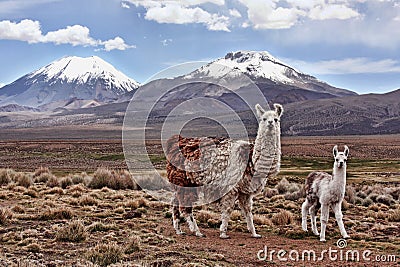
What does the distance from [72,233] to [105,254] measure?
6.31 ft

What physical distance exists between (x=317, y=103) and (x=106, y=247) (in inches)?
7199

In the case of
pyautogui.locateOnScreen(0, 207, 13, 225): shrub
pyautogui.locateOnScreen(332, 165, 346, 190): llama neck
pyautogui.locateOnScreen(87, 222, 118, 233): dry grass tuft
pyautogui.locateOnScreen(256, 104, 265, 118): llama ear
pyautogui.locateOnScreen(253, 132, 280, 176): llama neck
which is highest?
pyautogui.locateOnScreen(256, 104, 265, 118): llama ear

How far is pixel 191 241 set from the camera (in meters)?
10.1

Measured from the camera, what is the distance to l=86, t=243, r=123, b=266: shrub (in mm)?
8000

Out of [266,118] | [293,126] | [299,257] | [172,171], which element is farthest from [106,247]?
[293,126]

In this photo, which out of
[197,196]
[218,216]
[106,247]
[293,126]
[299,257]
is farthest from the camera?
[293,126]

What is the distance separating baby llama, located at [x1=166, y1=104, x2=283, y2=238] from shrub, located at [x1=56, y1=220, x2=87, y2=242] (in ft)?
7.37

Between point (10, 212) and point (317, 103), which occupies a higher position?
point (317, 103)

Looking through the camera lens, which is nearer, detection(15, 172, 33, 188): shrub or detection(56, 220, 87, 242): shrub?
detection(56, 220, 87, 242): shrub

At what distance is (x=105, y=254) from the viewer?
815cm

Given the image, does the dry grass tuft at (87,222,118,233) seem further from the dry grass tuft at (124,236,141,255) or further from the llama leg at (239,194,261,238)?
the llama leg at (239,194,261,238)

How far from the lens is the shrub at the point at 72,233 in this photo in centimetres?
967

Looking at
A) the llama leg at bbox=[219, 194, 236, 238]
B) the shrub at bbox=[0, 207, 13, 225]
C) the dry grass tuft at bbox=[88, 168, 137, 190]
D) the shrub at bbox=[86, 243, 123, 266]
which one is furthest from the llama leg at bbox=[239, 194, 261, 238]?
the dry grass tuft at bbox=[88, 168, 137, 190]

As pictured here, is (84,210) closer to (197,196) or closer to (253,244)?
(197,196)
